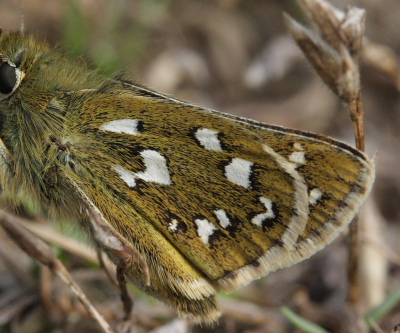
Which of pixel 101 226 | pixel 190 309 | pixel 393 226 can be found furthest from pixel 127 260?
pixel 393 226

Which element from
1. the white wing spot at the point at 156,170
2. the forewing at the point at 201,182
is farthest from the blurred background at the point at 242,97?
the white wing spot at the point at 156,170

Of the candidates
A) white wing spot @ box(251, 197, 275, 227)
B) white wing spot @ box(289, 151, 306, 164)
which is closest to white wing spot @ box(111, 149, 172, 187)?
white wing spot @ box(251, 197, 275, 227)

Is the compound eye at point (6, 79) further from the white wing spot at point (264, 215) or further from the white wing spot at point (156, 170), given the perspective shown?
the white wing spot at point (264, 215)

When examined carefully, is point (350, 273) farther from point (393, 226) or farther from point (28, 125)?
point (28, 125)

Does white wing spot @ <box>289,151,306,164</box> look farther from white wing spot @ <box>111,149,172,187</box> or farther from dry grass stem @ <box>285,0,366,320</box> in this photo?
white wing spot @ <box>111,149,172,187</box>

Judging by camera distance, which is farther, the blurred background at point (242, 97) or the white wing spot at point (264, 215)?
the blurred background at point (242, 97)

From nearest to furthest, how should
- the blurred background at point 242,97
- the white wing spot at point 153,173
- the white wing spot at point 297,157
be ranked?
the white wing spot at point 297,157 < the white wing spot at point 153,173 < the blurred background at point 242,97
